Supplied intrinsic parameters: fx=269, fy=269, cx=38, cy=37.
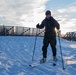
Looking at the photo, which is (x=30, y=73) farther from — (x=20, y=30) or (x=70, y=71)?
(x=20, y=30)

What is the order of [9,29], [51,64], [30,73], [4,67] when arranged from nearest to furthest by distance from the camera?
[30,73]
[4,67]
[51,64]
[9,29]

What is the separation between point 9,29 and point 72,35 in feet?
43.8

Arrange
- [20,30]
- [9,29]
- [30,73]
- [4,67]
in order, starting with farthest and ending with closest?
[20,30], [9,29], [4,67], [30,73]

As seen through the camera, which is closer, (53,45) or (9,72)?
(9,72)

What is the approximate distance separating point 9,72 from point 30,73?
795 millimetres

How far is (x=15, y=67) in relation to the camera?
1112 cm

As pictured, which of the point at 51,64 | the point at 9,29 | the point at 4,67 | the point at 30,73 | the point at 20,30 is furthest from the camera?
the point at 20,30

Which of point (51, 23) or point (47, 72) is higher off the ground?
point (51, 23)

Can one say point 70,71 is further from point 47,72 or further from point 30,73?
point 30,73

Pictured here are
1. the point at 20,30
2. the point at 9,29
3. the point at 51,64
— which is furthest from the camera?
the point at 20,30

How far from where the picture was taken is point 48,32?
1223 cm

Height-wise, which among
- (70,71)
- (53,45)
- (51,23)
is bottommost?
(70,71)

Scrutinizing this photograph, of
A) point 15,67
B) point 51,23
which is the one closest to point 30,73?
point 15,67

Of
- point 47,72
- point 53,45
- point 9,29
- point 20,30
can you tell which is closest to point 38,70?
point 47,72
